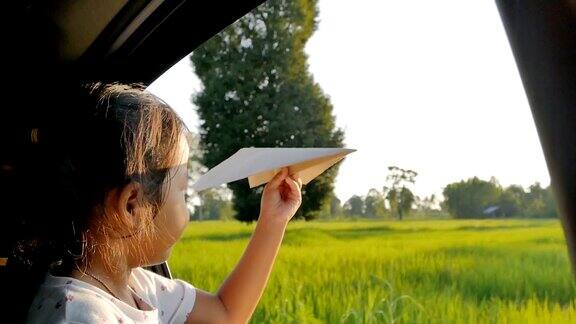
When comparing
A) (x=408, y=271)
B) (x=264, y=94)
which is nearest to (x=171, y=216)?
(x=408, y=271)

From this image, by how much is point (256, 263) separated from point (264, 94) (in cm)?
62

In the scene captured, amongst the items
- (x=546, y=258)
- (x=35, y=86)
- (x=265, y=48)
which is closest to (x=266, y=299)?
(x=265, y=48)

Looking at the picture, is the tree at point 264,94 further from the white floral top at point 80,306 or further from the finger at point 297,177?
the white floral top at point 80,306

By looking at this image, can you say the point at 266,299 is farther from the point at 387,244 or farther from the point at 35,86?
the point at 35,86

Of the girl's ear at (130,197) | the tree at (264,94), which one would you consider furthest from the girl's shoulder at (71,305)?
the tree at (264,94)

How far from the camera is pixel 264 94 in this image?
1.75 meters

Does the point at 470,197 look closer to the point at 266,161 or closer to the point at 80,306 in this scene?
the point at 266,161

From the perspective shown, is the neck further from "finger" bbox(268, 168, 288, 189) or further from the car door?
the car door

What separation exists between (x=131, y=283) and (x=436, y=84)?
624 mm

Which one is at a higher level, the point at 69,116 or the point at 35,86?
the point at 35,86

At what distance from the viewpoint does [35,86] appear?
1643 mm

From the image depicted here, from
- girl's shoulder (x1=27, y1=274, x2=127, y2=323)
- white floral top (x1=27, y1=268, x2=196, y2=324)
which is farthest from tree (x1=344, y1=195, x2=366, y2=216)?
girl's shoulder (x1=27, y1=274, x2=127, y2=323)

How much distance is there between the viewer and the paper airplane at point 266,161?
1.01m

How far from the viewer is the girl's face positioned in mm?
1030
